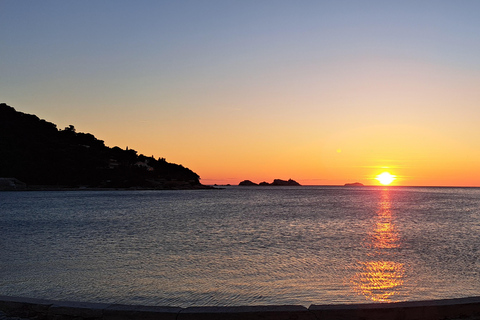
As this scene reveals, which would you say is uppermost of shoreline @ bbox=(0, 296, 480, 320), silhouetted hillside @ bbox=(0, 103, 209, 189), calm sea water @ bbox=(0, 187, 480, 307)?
silhouetted hillside @ bbox=(0, 103, 209, 189)

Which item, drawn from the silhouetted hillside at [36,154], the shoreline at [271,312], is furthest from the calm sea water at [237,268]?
the silhouetted hillside at [36,154]

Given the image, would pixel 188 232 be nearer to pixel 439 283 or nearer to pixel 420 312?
pixel 439 283

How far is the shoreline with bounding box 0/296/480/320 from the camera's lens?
7.23m

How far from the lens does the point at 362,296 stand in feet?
39.8

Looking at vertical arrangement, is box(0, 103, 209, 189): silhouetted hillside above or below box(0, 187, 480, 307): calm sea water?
above

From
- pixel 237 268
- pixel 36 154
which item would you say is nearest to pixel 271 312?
pixel 237 268

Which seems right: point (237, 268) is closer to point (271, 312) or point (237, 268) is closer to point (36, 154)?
point (271, 312)

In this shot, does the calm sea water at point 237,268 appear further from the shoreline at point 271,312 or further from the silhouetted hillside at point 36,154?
the silhouetted hillside at point 36,154

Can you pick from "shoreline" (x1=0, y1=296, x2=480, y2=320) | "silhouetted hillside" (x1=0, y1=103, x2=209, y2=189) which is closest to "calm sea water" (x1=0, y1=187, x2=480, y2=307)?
"shoreline" (x1=0, y1=296, x2=480, y2=320)

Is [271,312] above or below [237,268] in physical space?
above

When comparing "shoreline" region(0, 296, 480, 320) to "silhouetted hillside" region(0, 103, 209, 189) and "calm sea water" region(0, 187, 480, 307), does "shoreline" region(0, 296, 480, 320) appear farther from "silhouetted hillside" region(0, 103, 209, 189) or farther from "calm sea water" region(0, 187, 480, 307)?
"silhouetted hillside" region(0, 103, 209, 189)

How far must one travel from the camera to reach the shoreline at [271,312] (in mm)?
7234

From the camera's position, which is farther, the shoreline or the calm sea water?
the calm sea water

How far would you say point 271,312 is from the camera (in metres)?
7.24
